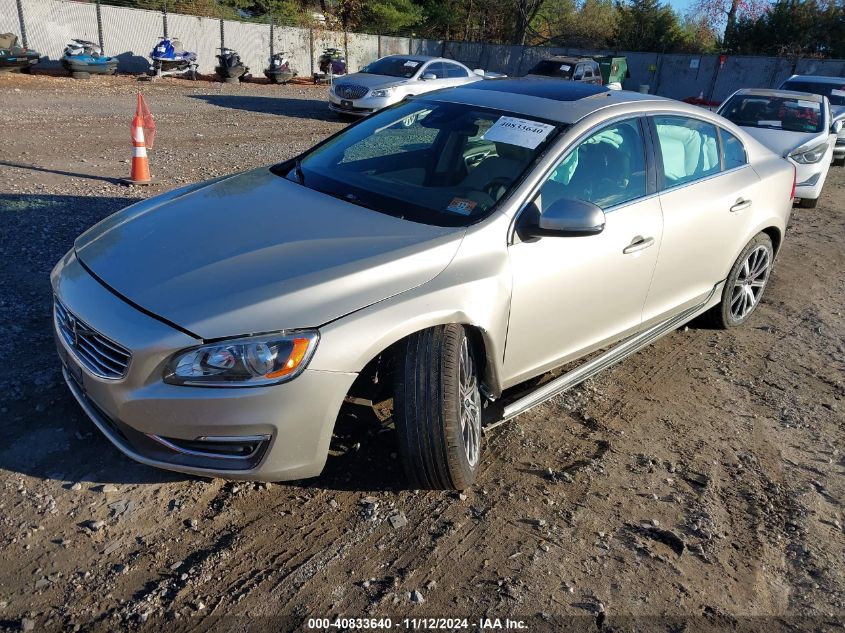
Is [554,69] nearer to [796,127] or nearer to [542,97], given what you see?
[796,127]

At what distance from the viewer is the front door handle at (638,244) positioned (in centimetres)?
385

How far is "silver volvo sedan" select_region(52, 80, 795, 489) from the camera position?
267cm

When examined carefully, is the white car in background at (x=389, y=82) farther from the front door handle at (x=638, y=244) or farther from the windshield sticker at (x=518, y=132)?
the front door handle at (x=638, y=244)

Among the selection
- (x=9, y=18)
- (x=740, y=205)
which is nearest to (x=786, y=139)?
(x=740, y=205)

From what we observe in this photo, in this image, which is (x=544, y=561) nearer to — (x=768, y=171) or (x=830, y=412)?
(x=830, y=412)

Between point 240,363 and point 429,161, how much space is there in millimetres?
1890

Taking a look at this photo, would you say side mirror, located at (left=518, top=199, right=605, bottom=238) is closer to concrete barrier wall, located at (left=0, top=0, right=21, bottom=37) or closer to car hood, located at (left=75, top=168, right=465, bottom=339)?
car hood, located at (left=75, top=168, right=465, bottom=339)

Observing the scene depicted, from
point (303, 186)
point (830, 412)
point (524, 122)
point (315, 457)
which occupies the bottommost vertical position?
point (830, 412)

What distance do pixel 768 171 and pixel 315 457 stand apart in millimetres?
4138

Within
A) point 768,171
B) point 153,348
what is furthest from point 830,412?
point 153,348

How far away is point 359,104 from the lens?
1571 centimetres

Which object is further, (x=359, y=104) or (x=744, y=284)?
(x=359, y=104)

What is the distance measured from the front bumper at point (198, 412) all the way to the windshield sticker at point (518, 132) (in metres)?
1.71

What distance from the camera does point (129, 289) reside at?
287 cm
